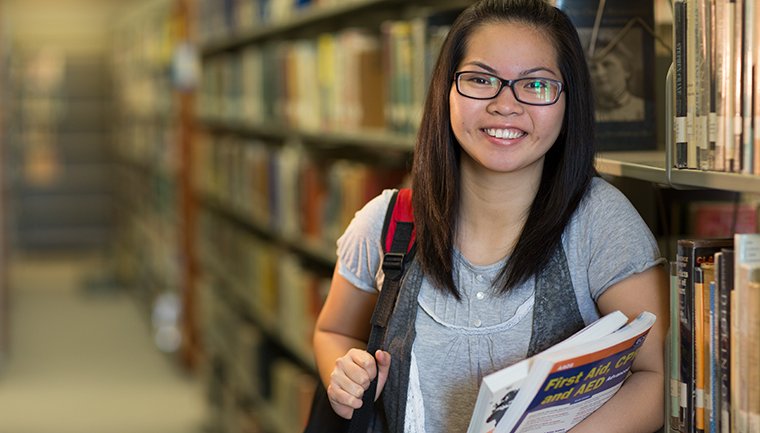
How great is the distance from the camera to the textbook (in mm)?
931

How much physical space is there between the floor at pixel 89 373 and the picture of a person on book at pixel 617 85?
3.32m

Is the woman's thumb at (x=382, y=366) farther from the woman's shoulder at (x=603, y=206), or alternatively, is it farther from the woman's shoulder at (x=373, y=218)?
the woman's shoulder at (x=603, y=206)

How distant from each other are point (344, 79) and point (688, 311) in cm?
156

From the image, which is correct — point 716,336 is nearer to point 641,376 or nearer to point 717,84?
point 641,376

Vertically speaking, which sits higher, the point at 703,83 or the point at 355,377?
the point at 703,83

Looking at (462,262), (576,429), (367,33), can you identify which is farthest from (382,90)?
(576,429)

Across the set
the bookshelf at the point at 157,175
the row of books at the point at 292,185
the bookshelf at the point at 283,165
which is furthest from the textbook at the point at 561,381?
the bookshelf at the point at 157,175

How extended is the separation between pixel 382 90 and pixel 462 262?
3.86ft

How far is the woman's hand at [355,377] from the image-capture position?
119 cm

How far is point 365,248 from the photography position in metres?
1.34

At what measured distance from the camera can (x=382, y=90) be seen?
2297 mm

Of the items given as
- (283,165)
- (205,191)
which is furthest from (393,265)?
(205,191)

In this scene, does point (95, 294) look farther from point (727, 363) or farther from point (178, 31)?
point (727, 363)

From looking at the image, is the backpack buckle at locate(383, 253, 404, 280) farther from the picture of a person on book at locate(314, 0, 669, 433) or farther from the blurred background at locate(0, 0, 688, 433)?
the blurred background at locate(0, 0, 688, 433)
